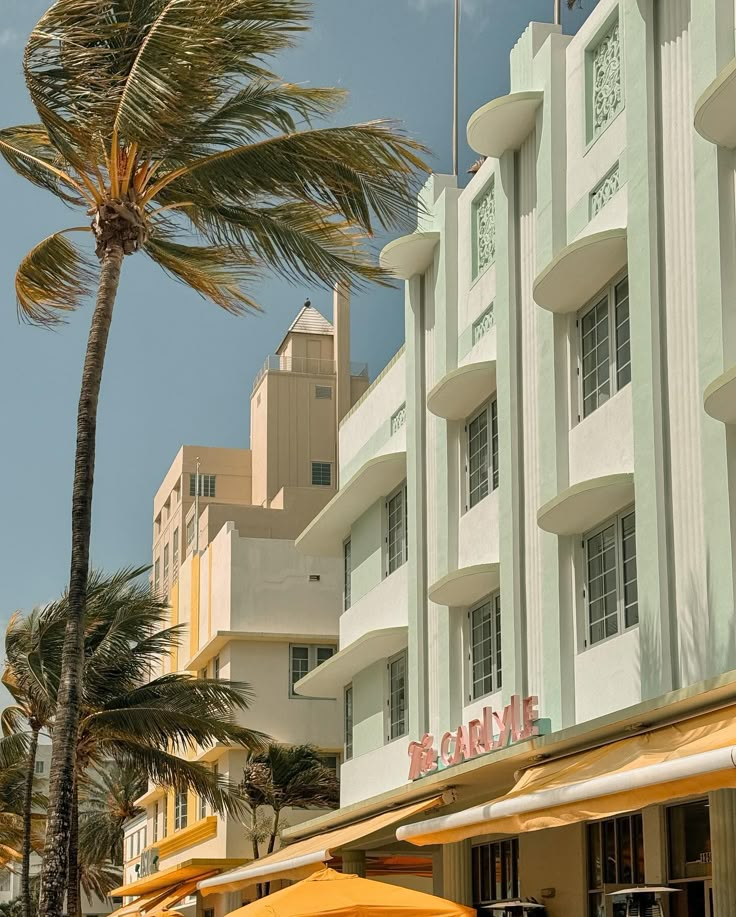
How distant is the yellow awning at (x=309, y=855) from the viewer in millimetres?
17766

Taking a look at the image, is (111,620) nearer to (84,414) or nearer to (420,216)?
(420,216)

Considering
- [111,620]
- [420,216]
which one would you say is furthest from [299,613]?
[420,216]

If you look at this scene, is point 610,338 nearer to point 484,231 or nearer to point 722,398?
point 722,398

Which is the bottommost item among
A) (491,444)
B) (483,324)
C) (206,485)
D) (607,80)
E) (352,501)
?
(491,444)

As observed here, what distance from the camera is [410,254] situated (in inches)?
889

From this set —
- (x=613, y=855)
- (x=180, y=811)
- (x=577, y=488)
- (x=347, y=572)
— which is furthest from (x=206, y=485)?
(x=577, y=488)

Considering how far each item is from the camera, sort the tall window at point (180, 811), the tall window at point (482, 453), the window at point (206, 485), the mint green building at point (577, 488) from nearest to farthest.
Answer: the mint green building at point (577, 488) → the tall window at point (482, 453) → the tall window at point (180, 811) → the window at point (206, 485)

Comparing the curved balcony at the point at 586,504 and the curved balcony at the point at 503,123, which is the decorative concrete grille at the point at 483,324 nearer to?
the curved balcony at the point at 503,123

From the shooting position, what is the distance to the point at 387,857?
27.7m

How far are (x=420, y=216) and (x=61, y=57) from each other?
8.20 meters

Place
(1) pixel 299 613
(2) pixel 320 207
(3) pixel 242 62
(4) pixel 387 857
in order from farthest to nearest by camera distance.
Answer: (1) pixel 299 613 → (4) pixel 387 857 → (2) pixel 320 207 → (3) pixel 242 62

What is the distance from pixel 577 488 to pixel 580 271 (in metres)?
2.58

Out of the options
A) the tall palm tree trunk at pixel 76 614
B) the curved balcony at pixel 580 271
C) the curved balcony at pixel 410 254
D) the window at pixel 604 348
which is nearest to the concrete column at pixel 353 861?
the tall palm tree trunk at pixel 76 614

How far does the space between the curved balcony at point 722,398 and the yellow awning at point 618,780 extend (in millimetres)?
2790
